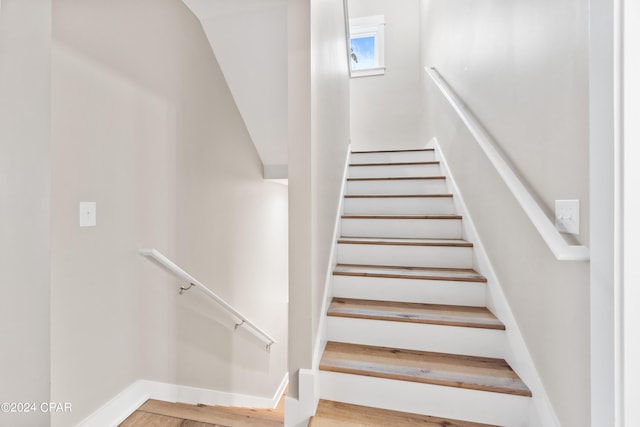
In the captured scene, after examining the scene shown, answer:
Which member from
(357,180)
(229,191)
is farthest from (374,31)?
(229,191)

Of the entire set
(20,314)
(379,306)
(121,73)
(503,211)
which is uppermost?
(121,73)

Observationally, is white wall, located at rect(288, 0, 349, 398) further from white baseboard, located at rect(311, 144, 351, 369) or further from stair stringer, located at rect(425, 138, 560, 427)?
stair stringer, located at rect(425, 138, 560, 427)

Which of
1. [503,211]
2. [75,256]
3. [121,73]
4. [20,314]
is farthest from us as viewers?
[121,73]

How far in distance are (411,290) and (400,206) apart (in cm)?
82

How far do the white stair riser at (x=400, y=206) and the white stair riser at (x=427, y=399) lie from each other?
1338mm

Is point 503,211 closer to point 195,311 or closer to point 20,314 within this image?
point 20,314

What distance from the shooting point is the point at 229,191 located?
251cm

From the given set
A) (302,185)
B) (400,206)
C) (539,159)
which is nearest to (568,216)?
(539,159)

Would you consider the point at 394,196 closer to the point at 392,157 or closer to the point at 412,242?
the point at 412,242

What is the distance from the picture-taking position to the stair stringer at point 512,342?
1142 mm

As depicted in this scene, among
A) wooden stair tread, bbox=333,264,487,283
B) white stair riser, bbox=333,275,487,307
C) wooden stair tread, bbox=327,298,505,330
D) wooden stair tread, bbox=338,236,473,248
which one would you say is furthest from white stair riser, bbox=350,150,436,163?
wooden stair tread, bbox=327,298,505,330

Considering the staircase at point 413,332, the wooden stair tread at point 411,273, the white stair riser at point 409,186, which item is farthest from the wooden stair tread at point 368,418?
the white stair riser at point 409,186

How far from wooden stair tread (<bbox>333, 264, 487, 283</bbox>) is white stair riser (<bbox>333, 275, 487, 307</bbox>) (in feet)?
0.08
